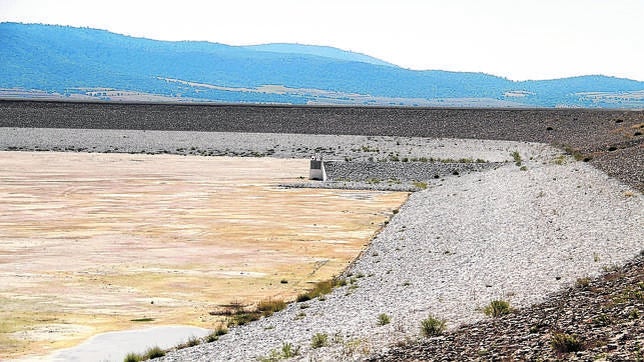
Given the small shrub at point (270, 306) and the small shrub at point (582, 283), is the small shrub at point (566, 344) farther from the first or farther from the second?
the small shrub at point (270, 306)

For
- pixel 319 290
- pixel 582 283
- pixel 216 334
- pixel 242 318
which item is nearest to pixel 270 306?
pixel 242 318

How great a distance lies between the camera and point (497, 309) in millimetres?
16766

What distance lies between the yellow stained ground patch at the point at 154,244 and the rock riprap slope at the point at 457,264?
1509 mm

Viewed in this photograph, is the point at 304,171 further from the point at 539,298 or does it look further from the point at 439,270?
the point at 539,298

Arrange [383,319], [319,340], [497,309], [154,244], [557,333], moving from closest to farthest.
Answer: [557,333], [319,340], [497,309], [383,319], [154,244]

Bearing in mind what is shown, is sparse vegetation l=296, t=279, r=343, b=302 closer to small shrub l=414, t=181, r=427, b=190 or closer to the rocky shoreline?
the rocky shoreline

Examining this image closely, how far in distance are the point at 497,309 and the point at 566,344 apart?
151 inches

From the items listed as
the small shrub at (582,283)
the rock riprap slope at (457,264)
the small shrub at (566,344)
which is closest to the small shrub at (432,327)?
the rock riprap slope at (457,264)

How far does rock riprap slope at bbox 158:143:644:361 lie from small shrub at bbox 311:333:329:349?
0.07m

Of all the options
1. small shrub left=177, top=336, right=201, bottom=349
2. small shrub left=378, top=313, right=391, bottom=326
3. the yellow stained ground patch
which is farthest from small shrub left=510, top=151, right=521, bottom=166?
small shrub left=177, top=336, right=201, bottom=349

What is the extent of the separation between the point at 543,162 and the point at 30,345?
42290mm

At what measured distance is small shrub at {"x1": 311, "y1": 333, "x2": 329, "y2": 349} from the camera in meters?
16.2

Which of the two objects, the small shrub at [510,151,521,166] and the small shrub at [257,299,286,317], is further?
the small shrub at [510,151,521,166]

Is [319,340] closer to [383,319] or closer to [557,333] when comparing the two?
[383,319]
